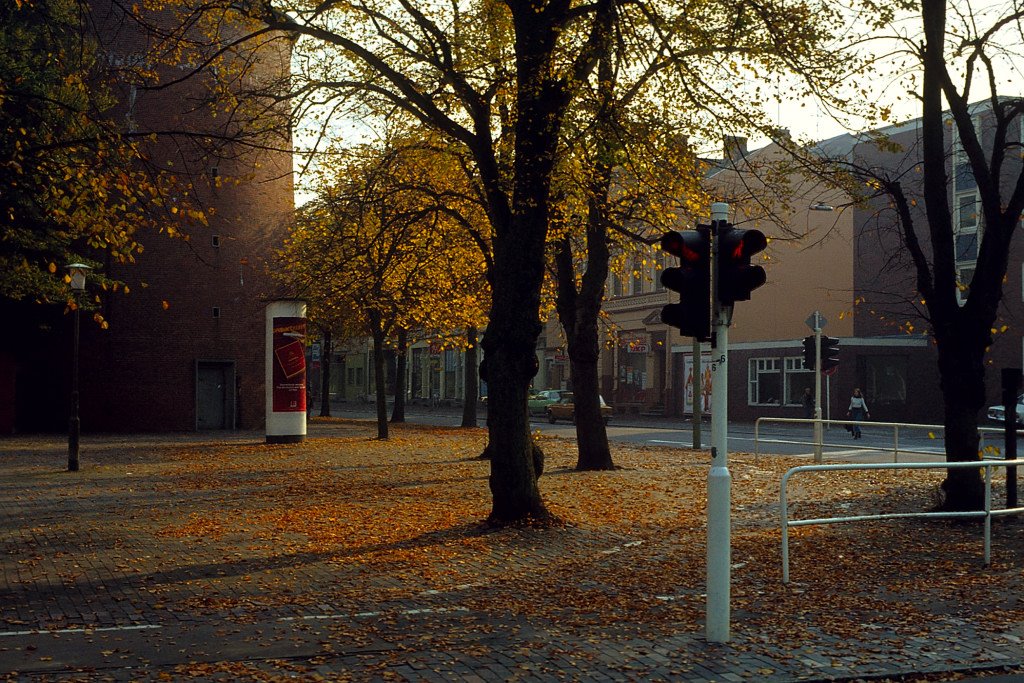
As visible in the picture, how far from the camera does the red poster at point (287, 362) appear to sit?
31.9m

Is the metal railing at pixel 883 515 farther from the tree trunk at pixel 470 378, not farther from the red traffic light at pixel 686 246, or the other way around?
the tree trunk at pixel 470 378

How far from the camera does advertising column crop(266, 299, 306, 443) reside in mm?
31969

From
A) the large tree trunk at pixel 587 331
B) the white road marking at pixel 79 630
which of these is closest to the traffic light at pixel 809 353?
the large tree trunk at pixel 587 331

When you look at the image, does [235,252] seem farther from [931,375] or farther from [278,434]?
[931,375]

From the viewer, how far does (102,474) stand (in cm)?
2150

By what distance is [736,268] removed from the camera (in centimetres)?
827

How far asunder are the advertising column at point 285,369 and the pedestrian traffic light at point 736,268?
2468cm

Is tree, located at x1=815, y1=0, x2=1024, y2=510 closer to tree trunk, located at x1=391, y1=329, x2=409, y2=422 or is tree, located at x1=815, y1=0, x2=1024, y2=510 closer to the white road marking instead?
the white road marking

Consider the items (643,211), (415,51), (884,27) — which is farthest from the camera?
(643,211)

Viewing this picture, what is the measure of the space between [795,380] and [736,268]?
148ft

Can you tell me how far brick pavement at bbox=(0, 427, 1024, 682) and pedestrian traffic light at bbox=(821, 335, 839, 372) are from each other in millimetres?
18413

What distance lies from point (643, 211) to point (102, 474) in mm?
10764

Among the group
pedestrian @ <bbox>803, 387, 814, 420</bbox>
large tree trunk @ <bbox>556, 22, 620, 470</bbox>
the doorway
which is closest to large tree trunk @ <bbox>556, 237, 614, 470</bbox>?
large tree trunk @ <bbox>556, 22, 620, 470</bbox>

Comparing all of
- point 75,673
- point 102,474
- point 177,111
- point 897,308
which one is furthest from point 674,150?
point 897,308
